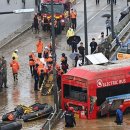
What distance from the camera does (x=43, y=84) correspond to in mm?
35594

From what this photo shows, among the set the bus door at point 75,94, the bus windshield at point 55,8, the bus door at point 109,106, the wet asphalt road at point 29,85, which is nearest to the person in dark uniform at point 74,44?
the wet asphalt road at point 29,85

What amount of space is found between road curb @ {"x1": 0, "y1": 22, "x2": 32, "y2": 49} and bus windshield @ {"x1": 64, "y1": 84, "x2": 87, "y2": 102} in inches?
632

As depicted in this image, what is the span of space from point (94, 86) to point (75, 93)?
105cm

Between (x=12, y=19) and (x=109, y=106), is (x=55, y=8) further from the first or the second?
(x=109, y=106)

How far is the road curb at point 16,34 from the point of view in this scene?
48.6 meters

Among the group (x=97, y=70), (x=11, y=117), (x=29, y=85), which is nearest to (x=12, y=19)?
(x=29, y=85)

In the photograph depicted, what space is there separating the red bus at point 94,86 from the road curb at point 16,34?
→ 1617 cm

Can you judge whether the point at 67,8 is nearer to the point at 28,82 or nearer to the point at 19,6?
the point at 19,6

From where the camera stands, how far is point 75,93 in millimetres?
31859

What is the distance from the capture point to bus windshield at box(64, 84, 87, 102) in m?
31.5

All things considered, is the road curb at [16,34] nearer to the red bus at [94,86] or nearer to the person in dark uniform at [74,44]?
the person in dark uniform at [74,44]

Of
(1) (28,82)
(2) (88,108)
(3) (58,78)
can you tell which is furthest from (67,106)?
(1) (28,82)

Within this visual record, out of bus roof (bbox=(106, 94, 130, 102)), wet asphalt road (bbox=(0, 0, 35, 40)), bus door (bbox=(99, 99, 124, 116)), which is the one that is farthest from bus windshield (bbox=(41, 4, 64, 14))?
bus door (bbox=(99, 99, 124, 116))

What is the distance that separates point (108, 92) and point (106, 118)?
112 cm
